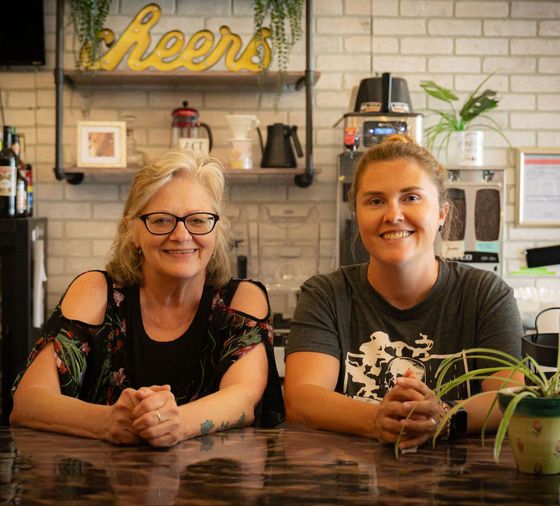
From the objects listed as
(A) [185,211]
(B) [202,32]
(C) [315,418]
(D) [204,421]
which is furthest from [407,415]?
(B) [202,32]

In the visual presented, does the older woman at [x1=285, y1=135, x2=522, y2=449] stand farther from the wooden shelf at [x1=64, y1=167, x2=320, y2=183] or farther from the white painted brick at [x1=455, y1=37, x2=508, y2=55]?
the white painted brick at [x1=455, y1=37, x2=508, y2=55]

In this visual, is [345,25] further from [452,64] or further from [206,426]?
[206,426]

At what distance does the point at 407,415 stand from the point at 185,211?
0.80m

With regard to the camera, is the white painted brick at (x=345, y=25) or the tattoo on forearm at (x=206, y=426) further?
the white painted brick at (x=345, y=25)

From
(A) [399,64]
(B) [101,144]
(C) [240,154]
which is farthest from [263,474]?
(A) [399,64]

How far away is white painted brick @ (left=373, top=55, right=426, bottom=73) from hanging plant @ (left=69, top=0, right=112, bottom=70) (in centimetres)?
140

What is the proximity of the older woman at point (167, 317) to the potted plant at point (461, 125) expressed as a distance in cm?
225

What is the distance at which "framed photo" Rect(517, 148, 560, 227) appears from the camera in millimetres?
4504

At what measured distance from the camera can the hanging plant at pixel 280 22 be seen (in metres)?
4.12

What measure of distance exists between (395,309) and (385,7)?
9.22ft

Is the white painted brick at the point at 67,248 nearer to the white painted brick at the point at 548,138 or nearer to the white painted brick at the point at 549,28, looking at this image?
the white painted brick at the point at 548,138

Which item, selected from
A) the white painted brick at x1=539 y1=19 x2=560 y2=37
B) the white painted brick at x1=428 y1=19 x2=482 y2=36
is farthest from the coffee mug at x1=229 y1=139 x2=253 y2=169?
the white painted brick at x1=539 y1=19 x2=560 y2=37

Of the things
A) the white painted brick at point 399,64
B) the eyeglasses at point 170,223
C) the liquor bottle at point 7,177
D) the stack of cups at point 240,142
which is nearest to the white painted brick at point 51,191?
the liquor bottle at point 7,177

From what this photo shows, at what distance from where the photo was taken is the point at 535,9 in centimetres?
448
